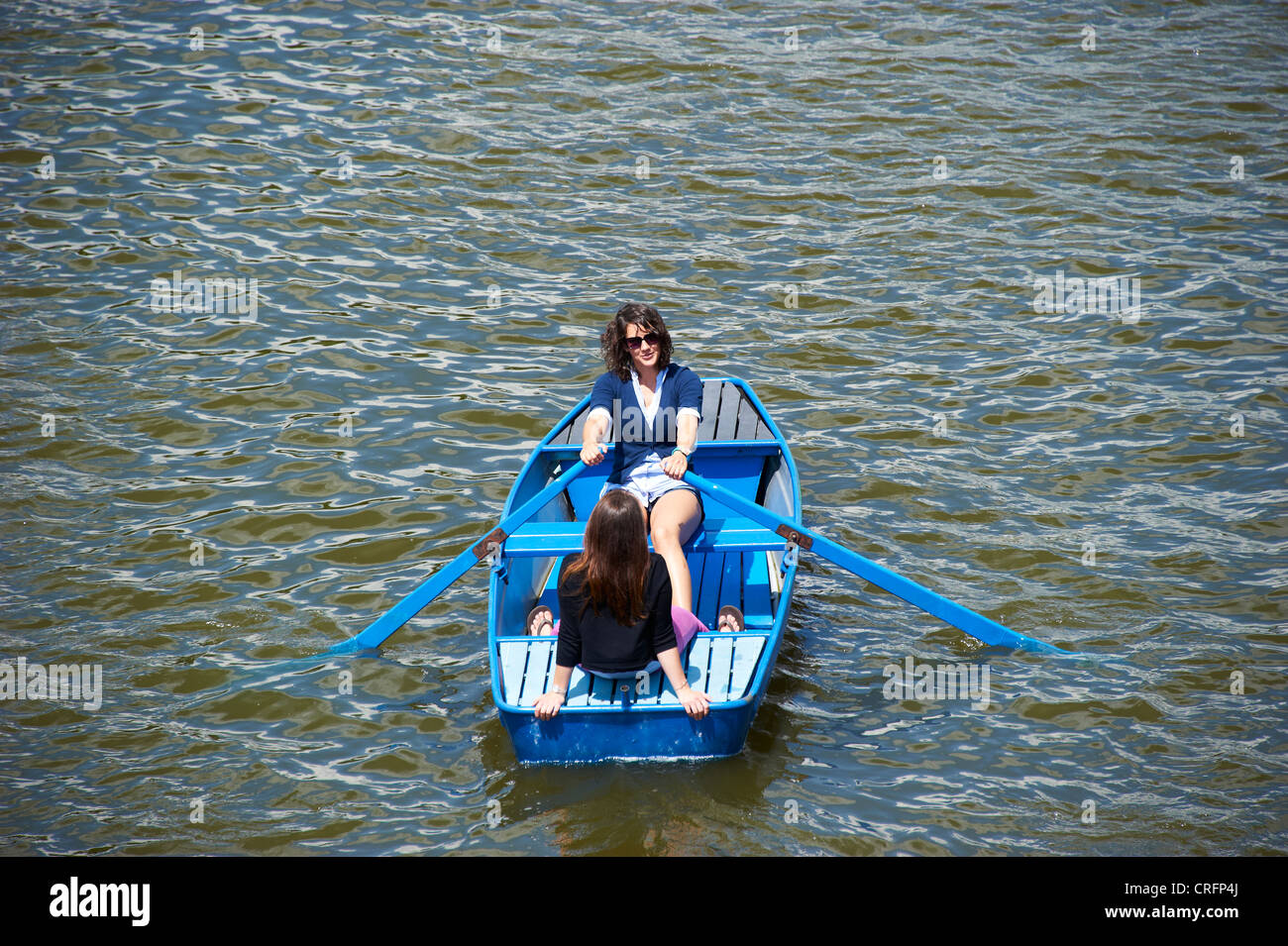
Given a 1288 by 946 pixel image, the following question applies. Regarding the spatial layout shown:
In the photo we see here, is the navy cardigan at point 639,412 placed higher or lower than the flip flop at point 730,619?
higher

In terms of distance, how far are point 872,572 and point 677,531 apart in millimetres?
1086

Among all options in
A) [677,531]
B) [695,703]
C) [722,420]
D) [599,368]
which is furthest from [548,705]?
[599,368]

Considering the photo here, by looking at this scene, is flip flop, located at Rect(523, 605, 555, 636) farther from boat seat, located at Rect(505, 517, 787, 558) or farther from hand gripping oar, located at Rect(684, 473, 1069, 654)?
hand gripping oar, located at Rect(684, 473, 1069, 654)

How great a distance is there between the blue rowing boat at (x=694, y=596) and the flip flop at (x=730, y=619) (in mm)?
268

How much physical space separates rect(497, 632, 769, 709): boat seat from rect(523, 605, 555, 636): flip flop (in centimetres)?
32

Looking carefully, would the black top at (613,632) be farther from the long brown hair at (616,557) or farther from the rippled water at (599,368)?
the rippled water at (599,368)

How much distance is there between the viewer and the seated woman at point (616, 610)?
5.03 m

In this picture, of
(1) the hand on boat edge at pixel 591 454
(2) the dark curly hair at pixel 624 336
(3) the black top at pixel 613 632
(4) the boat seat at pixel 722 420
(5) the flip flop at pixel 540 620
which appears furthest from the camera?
(4) the boat seat at pixel 722 420

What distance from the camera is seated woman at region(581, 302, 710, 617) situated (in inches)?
248

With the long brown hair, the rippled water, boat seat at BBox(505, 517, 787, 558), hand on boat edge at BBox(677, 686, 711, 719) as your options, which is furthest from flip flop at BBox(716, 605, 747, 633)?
the long brown hair

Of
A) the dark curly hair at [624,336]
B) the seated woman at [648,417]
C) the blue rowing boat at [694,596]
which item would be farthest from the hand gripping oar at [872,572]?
the dark curly hair at [624,336]


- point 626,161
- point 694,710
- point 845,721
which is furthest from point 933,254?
point 694,710

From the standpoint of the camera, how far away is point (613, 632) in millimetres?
5176
